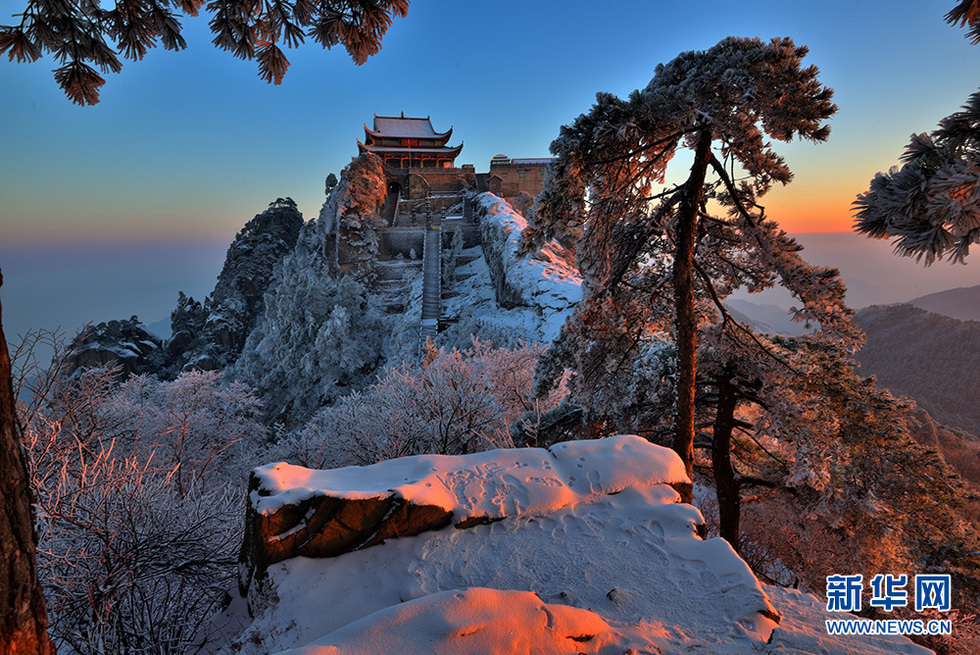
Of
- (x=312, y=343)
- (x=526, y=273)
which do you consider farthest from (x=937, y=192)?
(x=312, y=343)

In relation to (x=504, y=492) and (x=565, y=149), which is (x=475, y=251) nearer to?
(x=565, y=149)

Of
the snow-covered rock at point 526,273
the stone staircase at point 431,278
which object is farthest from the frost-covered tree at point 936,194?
the stone staircase at point 431,278

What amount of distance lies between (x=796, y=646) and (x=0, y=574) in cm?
409

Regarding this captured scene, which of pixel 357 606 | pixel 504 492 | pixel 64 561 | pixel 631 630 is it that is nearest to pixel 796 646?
pixel 631 630

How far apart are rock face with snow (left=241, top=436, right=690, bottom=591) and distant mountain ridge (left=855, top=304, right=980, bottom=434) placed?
128ft

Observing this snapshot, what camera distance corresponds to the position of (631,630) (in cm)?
247

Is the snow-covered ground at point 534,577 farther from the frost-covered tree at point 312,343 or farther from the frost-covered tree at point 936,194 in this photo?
the frost-covered tree at point 312,343

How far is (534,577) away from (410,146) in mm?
52918

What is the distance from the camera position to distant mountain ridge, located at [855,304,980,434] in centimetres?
3362

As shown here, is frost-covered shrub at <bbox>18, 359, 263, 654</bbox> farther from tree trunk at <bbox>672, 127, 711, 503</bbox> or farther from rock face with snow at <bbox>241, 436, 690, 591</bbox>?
tree trunk at <bbox>672, 127, 711, 503</bbox>

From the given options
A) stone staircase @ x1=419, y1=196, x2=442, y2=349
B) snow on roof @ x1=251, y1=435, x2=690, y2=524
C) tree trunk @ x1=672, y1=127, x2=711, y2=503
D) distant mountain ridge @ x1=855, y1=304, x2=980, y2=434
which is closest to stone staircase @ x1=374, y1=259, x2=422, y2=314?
stone staircase @ x1=419, y1=196, x2=442, y2=349

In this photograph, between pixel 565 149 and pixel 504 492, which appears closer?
pixel 504 492

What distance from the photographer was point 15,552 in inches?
62.2

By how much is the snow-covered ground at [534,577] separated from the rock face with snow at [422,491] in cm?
2
